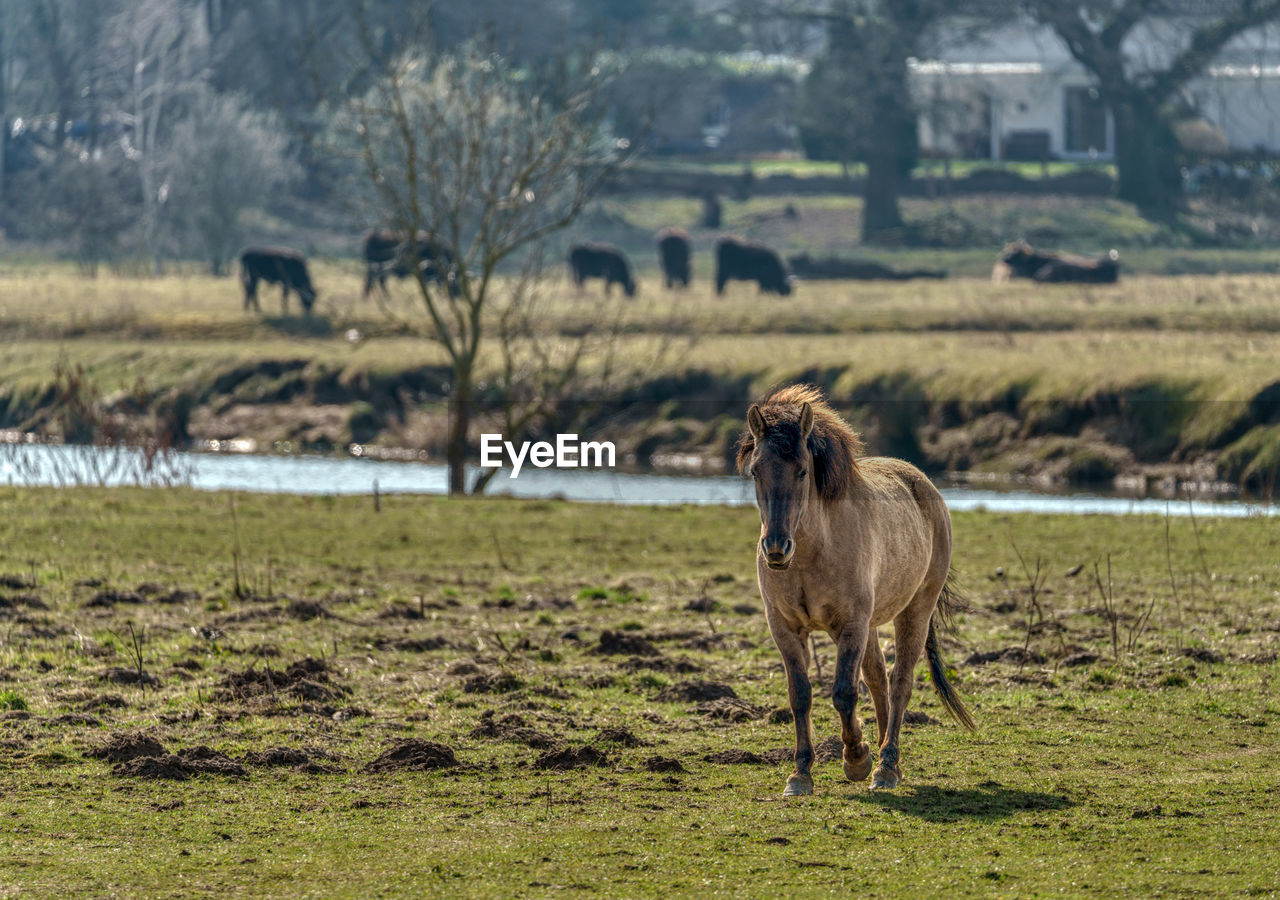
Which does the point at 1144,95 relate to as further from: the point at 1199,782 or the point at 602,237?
the point at 1199,782

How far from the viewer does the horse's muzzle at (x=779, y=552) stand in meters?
7.84

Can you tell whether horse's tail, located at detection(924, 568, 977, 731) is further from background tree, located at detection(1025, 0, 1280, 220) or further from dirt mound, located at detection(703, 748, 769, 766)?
background tree, located at detection(1025, 0, 1280, 220)

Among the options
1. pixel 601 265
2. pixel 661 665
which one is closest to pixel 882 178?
pixel 601 265

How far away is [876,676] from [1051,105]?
249 feet

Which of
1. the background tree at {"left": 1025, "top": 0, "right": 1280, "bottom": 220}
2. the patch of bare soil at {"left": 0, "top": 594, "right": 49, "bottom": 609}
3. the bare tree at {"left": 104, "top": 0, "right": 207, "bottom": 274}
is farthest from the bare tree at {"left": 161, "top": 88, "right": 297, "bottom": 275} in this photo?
the patch of bare soil at {"left": 0, "top": 594, "right": 49, "bottom": 609}

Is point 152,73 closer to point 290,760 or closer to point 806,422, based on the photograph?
point 290,760

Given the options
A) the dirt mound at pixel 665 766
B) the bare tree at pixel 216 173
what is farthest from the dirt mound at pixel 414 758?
the bare tree at pixel 216 173

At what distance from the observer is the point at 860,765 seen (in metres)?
8.84

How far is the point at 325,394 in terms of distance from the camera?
38.2 m

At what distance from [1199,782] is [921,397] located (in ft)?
77.9

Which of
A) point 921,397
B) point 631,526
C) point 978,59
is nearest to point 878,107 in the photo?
point 978,59

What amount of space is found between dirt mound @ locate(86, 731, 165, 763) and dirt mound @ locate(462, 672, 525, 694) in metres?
2.46

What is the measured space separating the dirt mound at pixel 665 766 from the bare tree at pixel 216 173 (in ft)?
171

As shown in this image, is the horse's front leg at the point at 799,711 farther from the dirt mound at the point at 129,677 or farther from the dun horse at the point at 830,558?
the dirt mound at the point at 129,677
